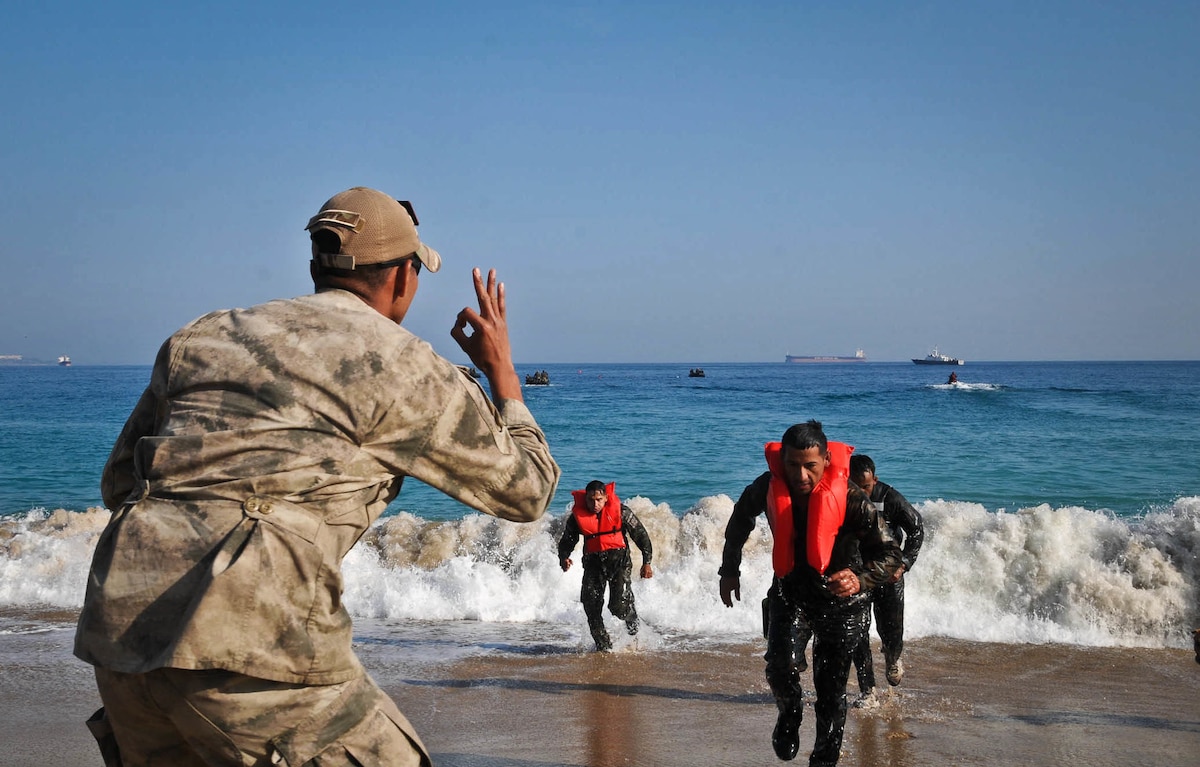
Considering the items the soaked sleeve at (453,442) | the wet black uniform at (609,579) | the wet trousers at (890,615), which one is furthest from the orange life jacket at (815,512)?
the wet black uniform at (609,579)

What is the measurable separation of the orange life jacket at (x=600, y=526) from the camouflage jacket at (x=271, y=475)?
7257 millimetres

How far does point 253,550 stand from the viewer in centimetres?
191

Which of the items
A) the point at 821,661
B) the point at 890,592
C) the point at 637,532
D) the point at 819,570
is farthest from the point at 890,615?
the point at 637,532

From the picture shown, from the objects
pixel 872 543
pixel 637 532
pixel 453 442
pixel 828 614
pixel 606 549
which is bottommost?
pixel 606 549

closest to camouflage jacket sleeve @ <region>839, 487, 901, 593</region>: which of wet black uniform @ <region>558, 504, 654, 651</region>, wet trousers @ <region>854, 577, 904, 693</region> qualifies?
wet trousers @ <region>854, 577, 904, 693</region>

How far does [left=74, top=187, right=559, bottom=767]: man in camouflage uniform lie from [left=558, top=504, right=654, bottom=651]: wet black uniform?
717cm

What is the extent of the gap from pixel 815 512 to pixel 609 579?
13.7 feet

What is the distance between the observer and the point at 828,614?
18.6 ft

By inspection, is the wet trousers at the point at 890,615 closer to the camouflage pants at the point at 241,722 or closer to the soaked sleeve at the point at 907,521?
the soaked sleeve at the point at 907,521

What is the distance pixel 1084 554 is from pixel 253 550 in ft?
39.6

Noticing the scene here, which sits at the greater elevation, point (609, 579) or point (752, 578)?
point (609, 579)

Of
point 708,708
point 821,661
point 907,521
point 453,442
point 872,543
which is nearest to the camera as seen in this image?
point 453,442

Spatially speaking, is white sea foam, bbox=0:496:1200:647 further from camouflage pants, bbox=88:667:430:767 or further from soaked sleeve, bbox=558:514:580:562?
camouflage pants, bbox=88:667:430:767

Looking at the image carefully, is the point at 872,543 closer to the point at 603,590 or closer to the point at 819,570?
the point at 819,570
